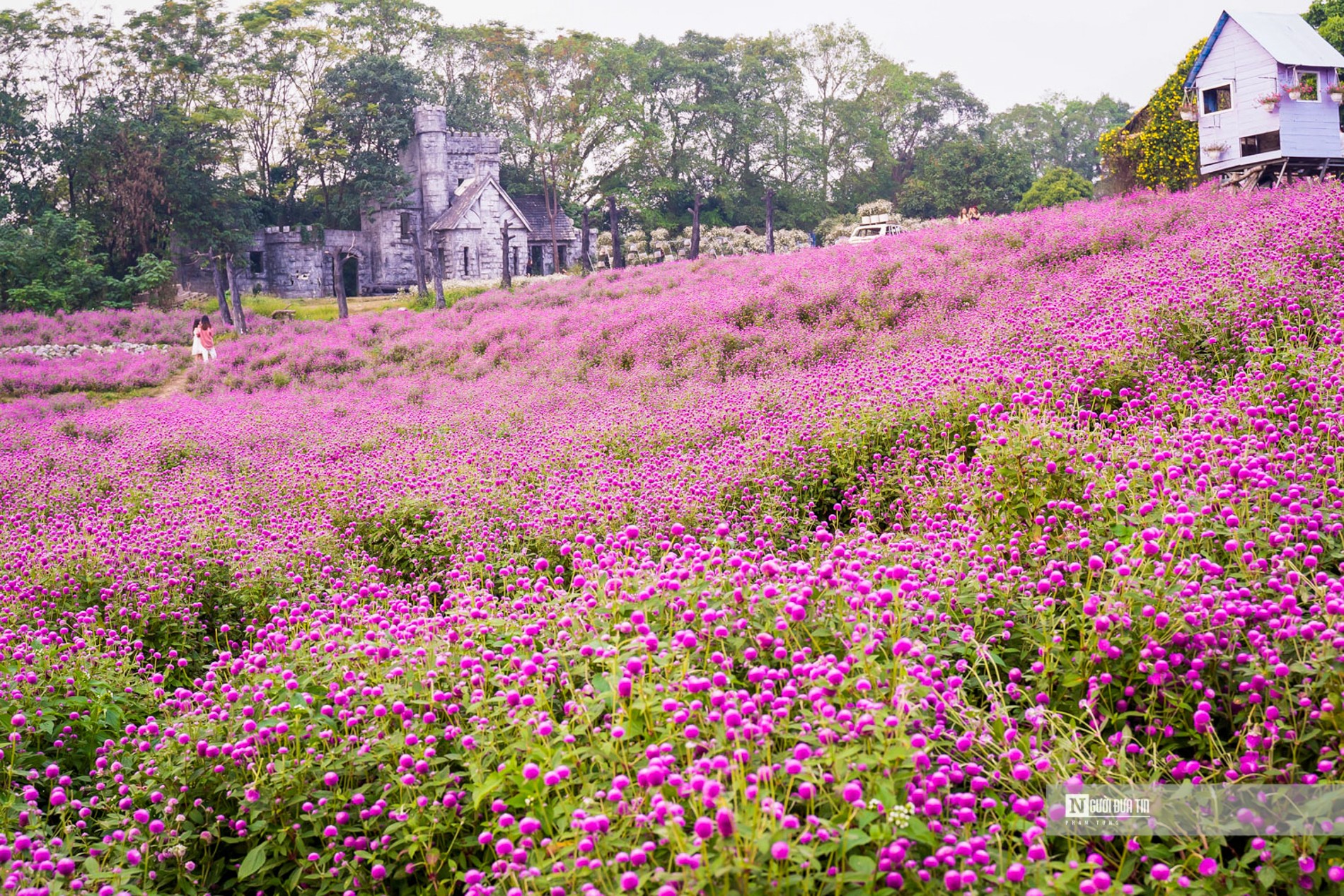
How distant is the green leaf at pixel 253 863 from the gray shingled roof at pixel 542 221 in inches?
1864

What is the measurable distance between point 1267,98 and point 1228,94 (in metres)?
1.63

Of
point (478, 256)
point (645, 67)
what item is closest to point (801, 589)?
point (478, 256)

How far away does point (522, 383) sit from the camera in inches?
577

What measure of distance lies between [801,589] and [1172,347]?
5.43 metres

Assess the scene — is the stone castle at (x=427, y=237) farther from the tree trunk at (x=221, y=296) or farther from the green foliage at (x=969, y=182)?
the green foliage at (x=969, y=182)

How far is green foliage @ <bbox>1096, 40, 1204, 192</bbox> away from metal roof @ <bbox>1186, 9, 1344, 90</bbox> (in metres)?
4.50

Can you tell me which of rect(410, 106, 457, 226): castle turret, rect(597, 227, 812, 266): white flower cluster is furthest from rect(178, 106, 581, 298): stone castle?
rect(597, 227, 812, 266): white flower cluster

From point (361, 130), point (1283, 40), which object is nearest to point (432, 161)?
point (361, 130)

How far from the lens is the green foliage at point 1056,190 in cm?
4800

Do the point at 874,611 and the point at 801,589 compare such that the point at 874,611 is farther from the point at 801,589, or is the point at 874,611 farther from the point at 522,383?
the point at 522,383

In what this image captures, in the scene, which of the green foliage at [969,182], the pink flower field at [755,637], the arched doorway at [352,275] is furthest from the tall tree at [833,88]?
the pink flower field at [755,637]

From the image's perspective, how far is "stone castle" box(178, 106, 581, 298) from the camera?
44750 mm

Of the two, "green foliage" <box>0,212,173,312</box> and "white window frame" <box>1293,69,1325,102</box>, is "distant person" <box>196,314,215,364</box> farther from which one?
"white window frame" <box>1293,69,1325,102</box>

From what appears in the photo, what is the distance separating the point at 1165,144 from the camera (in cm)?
2766
